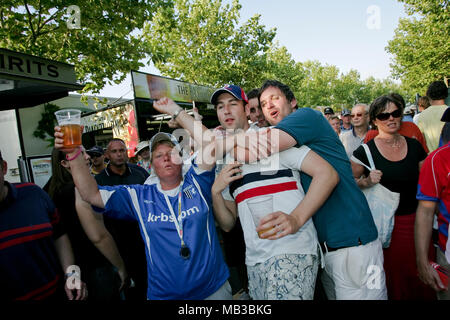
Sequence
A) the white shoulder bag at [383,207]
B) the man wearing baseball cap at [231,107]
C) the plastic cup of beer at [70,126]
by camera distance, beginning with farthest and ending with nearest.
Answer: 1. the man wearing baseball cap at [231,107]
2. the white shoulder bag at [383,207]
3. the plastic cup of beer at [70,126]

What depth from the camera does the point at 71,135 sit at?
2.00 m

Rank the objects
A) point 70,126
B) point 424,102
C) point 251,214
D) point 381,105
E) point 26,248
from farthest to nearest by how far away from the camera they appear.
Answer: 1. point 424,102
2. point 381,105
3. point 26,248
4. point 70,126
5. point 251,214

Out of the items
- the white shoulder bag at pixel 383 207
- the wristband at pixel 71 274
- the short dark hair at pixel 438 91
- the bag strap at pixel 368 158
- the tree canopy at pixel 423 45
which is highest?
the tree canopy at pixel 423 45

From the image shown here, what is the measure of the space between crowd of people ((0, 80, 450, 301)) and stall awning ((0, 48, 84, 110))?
1576mm

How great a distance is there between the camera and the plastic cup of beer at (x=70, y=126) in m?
1.96

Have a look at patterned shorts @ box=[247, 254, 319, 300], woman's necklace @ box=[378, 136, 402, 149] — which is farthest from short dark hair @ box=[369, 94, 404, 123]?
patterned shorts @ box=[247, 254, 319, 300]

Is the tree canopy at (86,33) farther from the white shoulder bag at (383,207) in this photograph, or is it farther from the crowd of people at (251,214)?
the white shoulder bag at (383,207)

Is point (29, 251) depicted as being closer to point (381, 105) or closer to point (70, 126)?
point (70, 126)

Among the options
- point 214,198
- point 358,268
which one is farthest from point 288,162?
point 358,268

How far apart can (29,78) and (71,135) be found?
7.55 ft

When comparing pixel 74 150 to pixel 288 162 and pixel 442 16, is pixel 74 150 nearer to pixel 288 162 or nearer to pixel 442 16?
pixel 288 162

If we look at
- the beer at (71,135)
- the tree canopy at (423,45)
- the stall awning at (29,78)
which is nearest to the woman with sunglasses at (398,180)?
the beer at (71,135)

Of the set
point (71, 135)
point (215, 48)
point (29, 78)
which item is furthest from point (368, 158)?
point (215, 48)

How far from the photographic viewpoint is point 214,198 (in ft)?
6.84
